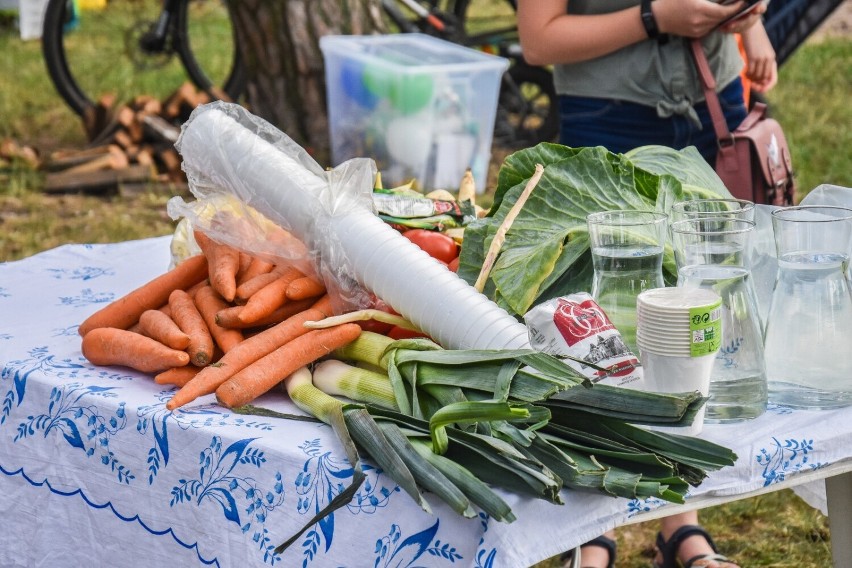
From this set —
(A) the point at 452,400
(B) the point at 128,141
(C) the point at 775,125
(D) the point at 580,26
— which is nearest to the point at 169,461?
(A) the point at 452,400

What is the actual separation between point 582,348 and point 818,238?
32 cm

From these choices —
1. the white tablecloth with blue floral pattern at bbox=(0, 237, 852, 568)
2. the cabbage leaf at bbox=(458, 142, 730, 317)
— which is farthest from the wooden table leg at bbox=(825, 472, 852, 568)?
the cabbage leaf at bbox=(458, 142, 730, 317)

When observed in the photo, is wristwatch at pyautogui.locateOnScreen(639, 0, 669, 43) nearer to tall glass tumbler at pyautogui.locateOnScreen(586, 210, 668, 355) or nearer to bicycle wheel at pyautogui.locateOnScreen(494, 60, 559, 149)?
tall glass tumbler at pyautogui.locateOnScreen(586, 210, 668, 355)

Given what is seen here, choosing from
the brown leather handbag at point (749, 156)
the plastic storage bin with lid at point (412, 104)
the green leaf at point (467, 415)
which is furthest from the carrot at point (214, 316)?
the plastic storage bin with lid at point (412, 104)

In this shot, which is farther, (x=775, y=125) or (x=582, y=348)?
(x=775, y=125)

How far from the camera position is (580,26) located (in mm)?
2154

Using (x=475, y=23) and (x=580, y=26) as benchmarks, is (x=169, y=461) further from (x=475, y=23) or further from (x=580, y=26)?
(x=475, y=23)

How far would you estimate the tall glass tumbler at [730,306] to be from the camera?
3.97 feet

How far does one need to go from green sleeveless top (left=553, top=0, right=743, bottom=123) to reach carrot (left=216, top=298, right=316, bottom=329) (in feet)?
3.31

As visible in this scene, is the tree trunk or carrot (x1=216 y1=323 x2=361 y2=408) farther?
the tree trunk

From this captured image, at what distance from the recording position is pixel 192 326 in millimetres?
1494

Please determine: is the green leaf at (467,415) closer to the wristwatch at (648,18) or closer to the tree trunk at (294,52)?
the wristwatch at (648,18)

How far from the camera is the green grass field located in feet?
8.15

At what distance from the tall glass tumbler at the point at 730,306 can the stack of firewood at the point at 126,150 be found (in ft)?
14.5
